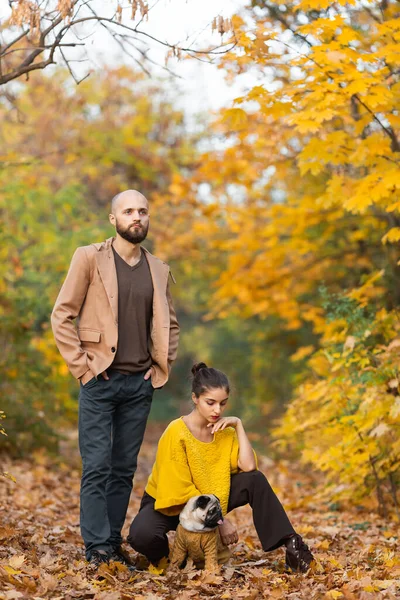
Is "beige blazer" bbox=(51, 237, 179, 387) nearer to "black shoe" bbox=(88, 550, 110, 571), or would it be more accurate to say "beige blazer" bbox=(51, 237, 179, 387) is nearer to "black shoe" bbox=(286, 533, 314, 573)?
"black shoe" bbox=(88, 550, 110, 571)

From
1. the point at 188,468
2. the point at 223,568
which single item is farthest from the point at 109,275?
the point at 223,568

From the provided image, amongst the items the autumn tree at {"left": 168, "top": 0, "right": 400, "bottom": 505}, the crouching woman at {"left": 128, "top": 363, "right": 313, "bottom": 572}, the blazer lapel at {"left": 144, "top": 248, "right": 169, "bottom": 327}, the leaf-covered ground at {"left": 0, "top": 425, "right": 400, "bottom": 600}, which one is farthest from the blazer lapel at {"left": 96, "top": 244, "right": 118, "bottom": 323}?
the autumn tree at {"left": 168, "top": 0, "right": 400, "bottom": 505}

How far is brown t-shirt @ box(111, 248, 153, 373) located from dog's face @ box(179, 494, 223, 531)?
0.82m

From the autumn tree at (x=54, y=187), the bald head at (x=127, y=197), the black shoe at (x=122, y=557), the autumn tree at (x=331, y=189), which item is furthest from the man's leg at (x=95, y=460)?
the autumn tree at (x=54, y=187)

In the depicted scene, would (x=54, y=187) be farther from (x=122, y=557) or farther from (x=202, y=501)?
(x=202, y=501)

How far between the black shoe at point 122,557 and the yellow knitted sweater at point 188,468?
14.6 inches

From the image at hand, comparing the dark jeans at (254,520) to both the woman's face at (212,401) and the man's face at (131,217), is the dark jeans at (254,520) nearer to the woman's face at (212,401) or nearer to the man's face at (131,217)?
the woman's face at (212,401)

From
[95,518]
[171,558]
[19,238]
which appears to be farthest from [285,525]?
[19,238]

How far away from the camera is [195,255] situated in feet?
46.8

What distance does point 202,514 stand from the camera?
13.1 feet

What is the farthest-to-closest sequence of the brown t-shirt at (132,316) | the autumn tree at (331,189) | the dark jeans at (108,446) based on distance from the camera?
1. the autumn tree at (331,189)
2. the brown t-shirt at (132,316)
3. the dark jeans at (108,446)

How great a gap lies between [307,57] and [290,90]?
1.09ft

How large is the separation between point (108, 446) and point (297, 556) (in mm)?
A: 1184

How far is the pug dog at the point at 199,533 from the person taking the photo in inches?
157
